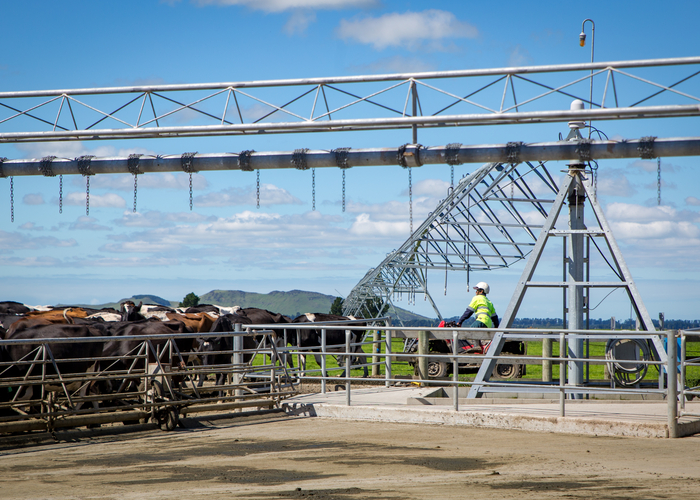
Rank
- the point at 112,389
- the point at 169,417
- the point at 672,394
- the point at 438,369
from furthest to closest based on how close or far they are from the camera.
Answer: the point at 438,369
the point at 112,389
the point at 169,417
the point at 672,394

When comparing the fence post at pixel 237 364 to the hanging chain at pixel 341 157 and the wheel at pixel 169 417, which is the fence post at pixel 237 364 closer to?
the wheel at pixel 169 417

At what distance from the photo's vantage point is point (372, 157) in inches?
578

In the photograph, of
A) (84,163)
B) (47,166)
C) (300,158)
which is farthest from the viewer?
(47,166)

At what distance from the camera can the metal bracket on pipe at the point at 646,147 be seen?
513 inches

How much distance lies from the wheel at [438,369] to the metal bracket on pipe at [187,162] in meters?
6.86

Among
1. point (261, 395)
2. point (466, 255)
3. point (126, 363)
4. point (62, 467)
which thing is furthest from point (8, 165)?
point (466, 255)

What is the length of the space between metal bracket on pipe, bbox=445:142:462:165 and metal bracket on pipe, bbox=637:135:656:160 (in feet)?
A: 10.1

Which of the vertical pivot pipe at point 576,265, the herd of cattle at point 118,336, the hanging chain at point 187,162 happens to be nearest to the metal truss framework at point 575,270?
the vertical pivot pipe at point 576,265

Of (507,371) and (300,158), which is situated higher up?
(300,158)

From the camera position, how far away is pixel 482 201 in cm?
2794

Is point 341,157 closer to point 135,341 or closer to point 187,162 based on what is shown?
point 187,162

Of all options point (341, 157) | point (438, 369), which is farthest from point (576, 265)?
point (438, 369)

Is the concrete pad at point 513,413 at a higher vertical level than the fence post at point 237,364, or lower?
lower

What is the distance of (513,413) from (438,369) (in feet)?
22.5
